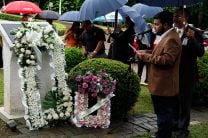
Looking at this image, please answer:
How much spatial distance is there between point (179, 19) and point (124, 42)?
286cm

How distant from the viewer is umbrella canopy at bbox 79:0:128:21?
7359 millimetres

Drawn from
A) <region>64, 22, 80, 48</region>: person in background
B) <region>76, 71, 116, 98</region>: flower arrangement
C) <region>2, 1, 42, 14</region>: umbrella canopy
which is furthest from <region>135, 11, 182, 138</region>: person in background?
<region>2, 1, 42, 14</region>: umbrella canopy

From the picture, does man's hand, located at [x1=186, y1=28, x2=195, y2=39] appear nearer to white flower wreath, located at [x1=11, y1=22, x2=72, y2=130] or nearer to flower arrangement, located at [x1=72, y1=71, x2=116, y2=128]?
flower arrangement, located at [x1=72, y1=71, x2=116, y2=128]

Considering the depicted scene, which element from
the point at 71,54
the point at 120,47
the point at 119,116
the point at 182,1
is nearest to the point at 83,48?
the point at 71,54

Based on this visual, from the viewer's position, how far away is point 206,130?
6945mm

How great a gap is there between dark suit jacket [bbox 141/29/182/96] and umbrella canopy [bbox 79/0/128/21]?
6.36 feet

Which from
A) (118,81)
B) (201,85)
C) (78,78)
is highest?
(78,78)

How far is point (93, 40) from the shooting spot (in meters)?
9.25

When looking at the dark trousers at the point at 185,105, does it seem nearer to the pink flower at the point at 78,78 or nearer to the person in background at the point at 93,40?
the pink flower at the point at 78,78

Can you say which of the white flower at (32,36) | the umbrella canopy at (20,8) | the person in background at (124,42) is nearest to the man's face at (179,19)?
the white flower at (32,36)

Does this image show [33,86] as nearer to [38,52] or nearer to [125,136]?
[38,52]

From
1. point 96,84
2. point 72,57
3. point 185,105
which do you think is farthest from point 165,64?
point 72,57

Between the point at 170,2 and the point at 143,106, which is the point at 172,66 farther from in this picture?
the point at 143,106

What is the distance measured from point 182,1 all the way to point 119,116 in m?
2.17
